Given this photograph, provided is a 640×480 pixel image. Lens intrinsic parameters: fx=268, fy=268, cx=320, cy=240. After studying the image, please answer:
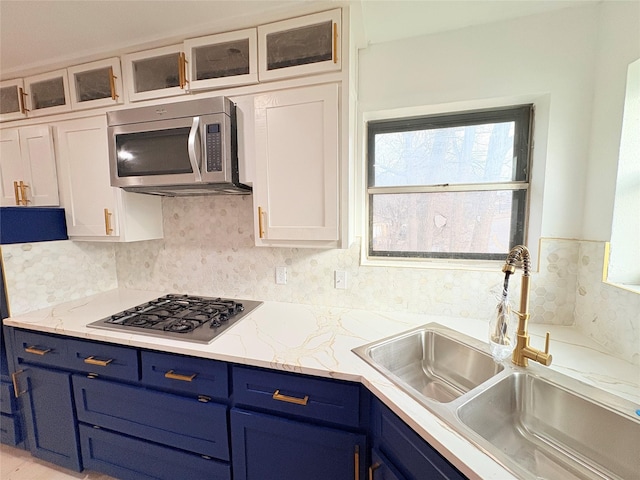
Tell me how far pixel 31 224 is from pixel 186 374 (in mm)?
1384

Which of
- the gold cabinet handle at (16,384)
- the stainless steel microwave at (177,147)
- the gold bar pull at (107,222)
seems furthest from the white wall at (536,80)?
the gold cabinet handle at (16,384)

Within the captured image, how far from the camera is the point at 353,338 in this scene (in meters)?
1.27

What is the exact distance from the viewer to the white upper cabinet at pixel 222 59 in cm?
136

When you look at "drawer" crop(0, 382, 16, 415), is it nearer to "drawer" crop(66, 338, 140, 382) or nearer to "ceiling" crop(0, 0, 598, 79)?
"drawer" crop(66, 338, 140, 382)

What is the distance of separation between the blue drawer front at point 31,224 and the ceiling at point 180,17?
922mm

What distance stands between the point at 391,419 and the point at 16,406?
7.10 feet

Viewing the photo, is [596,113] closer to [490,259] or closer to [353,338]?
[490,259]

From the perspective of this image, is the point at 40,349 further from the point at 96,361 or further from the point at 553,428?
the point at 553,428

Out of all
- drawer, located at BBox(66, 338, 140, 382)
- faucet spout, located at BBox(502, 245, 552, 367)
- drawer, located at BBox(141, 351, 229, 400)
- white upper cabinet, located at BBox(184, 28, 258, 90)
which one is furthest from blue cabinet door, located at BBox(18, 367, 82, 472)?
faucet spout, located at BBox(502, 245, 552, 367)

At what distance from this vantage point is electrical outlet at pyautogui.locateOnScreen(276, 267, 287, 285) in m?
1.74

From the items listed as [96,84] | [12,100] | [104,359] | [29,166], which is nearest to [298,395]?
[104,359]

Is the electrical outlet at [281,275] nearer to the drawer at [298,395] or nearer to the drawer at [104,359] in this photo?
the drawer at [298,395]

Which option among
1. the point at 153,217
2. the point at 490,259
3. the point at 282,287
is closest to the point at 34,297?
the point at 153,217

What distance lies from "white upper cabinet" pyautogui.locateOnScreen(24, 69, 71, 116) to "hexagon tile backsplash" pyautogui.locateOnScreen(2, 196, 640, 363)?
86cm
